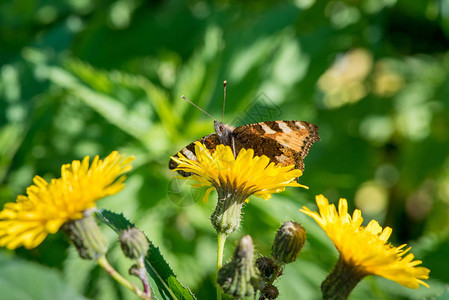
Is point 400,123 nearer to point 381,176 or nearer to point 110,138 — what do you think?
point 381,176

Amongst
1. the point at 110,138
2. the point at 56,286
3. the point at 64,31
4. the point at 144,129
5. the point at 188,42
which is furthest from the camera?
the point at 188,42

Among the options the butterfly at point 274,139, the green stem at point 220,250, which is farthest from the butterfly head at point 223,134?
the green stem at point 220,250

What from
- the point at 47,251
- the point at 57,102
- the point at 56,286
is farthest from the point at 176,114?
the point at 56,286

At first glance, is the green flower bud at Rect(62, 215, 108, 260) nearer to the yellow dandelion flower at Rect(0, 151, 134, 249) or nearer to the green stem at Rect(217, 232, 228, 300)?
the yellow dandelion flower at Rect(0, 151, 134, 249)

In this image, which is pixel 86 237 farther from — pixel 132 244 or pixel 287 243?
pixel 287 243

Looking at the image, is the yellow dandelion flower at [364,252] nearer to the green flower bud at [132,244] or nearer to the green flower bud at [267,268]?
the green flower bud at [267,268]

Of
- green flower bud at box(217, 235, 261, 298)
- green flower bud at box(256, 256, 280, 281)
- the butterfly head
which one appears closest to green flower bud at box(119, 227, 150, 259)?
green flower bud at box(217, 235, 261, 298)

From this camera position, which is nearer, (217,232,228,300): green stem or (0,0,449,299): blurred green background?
(217,232,228,300): green stem
